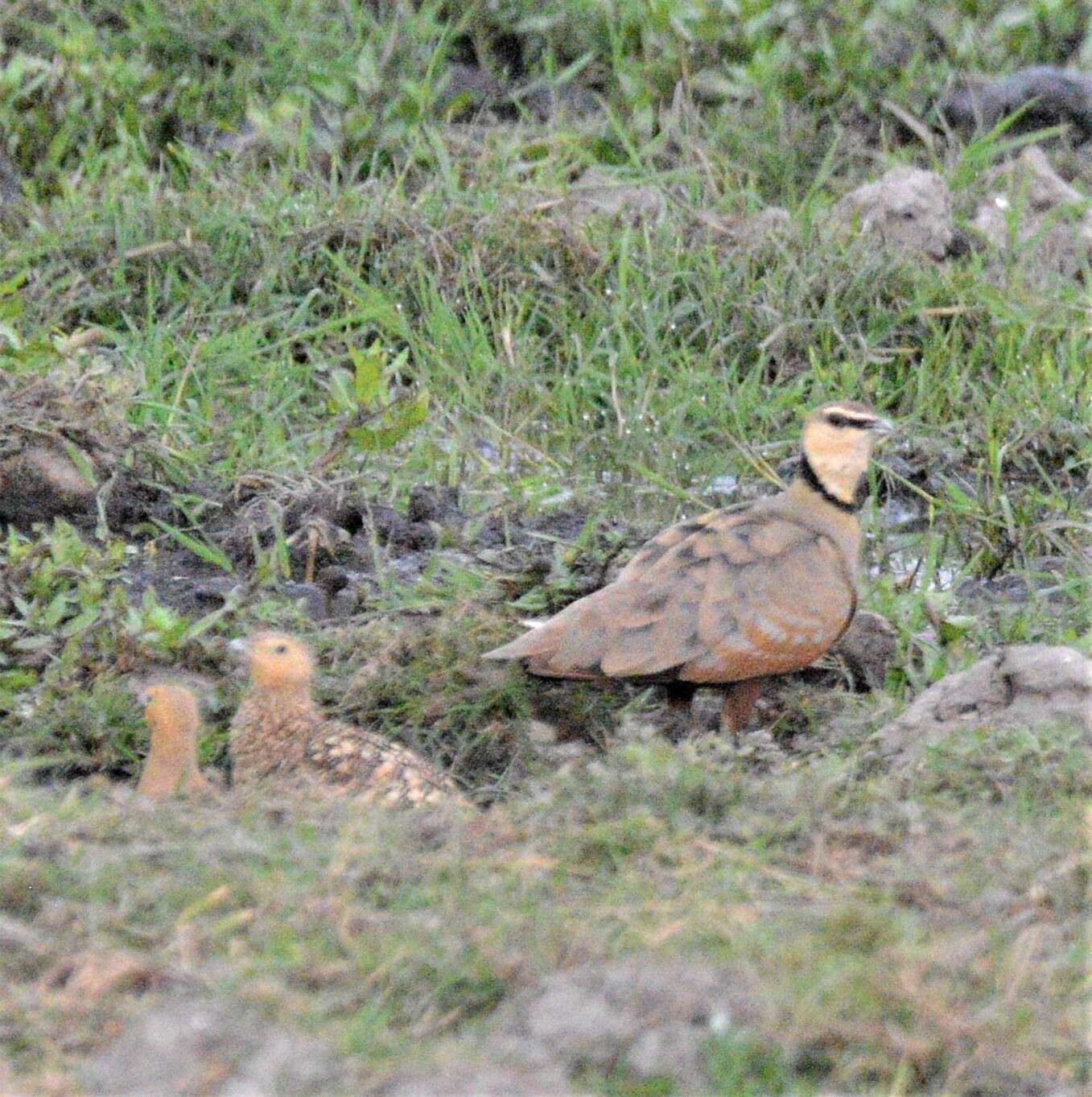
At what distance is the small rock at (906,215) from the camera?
7.50 m

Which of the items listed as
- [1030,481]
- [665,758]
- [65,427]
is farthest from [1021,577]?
[65,427]

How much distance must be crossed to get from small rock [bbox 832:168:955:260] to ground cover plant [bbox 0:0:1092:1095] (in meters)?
0.02

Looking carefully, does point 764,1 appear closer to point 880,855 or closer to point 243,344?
point 243,344

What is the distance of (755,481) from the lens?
6.48 m

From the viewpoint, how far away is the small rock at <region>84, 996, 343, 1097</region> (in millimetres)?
2854

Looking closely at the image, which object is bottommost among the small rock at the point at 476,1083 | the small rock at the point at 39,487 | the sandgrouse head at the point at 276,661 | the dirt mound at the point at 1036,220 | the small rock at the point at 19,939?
the dirt mound at the point at 1036,220

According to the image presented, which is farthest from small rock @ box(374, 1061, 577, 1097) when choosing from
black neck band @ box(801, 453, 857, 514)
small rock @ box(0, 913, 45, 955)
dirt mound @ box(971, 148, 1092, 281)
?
dirt mound @ box(971, 148, 1092, 281)

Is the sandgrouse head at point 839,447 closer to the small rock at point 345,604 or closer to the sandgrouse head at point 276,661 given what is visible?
the small rock at point 345,604

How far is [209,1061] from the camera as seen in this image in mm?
2906

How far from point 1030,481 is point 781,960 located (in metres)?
3.65

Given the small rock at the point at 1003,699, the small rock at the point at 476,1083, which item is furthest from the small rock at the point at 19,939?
the small rock at the point at 1003,699

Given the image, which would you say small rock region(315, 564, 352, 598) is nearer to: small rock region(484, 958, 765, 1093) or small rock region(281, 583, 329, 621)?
small rock region(281, 583, 329, 621)

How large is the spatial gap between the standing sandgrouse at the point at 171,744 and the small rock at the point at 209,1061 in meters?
1.40

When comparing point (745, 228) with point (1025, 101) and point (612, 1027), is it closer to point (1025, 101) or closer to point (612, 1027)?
point (1025, 101)
